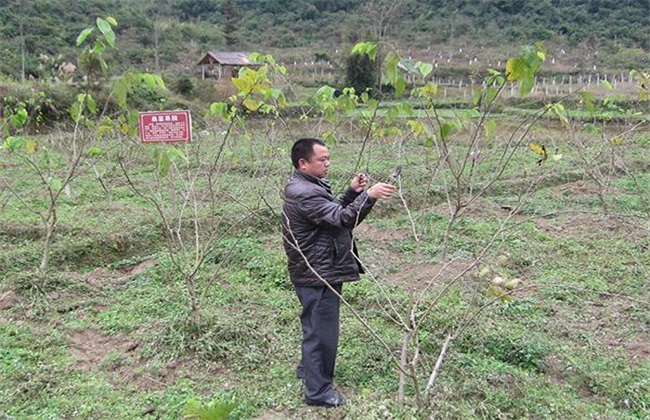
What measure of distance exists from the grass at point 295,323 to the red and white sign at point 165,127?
83 cm

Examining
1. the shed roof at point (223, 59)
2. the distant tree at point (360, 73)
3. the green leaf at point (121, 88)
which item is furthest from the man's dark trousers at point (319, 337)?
the shed roof at point (223, 59)

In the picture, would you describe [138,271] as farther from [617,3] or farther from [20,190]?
[617,3]

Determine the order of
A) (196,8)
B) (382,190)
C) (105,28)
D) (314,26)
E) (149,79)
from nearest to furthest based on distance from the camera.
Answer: (382,190) < (105,28) < (149,79) < (314,26) < (196,8)

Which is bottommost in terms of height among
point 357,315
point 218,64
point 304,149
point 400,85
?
point 218,64

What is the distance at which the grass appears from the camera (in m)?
2.99

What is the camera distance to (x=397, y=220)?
6.74m

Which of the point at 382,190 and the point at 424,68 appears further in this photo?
the point at 382,190

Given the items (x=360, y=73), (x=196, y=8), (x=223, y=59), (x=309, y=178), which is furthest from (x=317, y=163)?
(x=196, y=8)

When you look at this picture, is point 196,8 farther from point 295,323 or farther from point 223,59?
point 295,323

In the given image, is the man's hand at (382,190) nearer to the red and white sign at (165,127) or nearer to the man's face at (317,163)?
the man's face at (317,163)

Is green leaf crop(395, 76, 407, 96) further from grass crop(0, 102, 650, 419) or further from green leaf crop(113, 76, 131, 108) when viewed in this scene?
green leaf crop(113, 76, 131, 108)

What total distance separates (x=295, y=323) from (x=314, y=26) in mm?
53019

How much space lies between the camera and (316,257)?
2830 millimetres

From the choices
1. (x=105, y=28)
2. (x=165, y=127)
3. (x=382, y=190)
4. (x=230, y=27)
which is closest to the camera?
(x=382, y=190)
